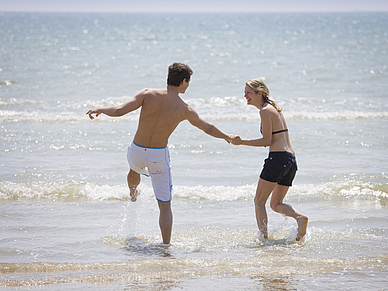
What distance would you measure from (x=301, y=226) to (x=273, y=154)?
901mm

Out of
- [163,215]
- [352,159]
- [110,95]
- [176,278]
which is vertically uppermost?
[110,95]

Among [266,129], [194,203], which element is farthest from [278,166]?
[194,203]

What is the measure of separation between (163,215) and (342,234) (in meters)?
2.14

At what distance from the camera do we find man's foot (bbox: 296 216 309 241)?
4.73 metres

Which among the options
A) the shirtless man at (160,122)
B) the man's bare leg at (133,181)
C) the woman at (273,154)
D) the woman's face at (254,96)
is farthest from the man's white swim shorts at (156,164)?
the woman's face at (254,96)

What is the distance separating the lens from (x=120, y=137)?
9.44 meters

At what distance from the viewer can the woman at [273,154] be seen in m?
4.54

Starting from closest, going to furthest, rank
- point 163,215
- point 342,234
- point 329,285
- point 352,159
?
point 329,285 → point 163,215 → point 342,234 → point 352,159

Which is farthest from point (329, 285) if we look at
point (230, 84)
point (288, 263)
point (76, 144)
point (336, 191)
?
point (230, 84)

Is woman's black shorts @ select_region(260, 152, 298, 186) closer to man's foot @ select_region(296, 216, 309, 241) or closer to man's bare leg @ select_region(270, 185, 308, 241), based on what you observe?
man's bare leg @ select_region(270, 185, 308, 241)

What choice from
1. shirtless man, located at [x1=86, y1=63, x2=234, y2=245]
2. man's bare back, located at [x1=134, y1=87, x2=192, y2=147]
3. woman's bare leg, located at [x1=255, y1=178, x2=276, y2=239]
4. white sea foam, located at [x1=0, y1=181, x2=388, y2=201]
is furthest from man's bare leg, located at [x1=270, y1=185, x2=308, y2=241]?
white sea foam, located at [x1=0, y1=181, x2=388, y2=201]

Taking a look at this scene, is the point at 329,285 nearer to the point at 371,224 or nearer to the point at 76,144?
the point at 371,224

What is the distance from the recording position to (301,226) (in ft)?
15.6

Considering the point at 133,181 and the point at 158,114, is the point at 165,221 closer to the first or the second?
the point at 133,181
